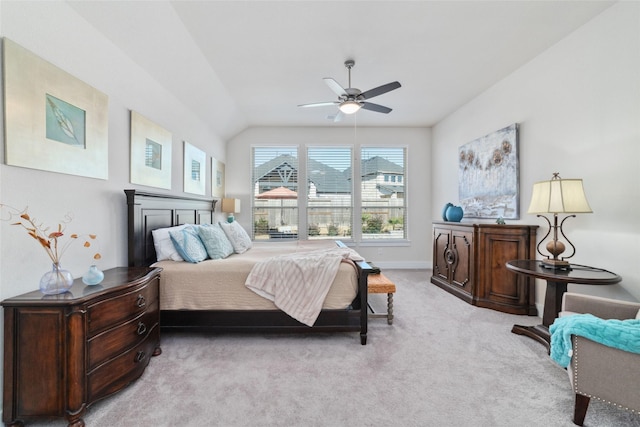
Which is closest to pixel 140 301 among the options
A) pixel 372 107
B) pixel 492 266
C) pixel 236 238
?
pixel 236 238

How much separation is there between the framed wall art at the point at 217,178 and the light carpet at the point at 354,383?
2.82 meters

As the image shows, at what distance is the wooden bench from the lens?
278 cm

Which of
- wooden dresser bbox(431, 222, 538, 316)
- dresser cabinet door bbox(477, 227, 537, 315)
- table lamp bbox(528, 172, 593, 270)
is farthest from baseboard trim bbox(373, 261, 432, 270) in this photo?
table lamp bbox(528, 172, 593, 270)

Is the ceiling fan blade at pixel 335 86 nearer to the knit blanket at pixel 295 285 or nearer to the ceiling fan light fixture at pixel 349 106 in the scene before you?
the ceiling fan light fixture at pixel 349 106

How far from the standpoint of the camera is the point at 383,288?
9.16 feet

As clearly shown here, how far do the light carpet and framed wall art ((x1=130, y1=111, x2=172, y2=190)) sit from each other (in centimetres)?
164

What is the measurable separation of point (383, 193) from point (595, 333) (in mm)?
4510

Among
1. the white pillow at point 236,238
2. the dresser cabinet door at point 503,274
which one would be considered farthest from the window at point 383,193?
the white pillow at point 236,238

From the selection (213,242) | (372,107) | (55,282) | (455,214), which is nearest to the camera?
(55,282)

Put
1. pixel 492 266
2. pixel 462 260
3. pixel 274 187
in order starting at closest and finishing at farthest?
pixel 492 266
pixel 462 260
pixel 274 187

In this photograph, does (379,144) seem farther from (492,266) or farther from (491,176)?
Answer: (492,266)

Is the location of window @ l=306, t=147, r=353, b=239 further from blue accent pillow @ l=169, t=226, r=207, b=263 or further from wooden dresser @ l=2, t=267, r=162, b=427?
wooden dresser @ l=2, t=267, r=162, b=427

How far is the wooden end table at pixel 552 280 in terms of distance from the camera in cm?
217

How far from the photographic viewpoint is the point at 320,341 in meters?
2.60
